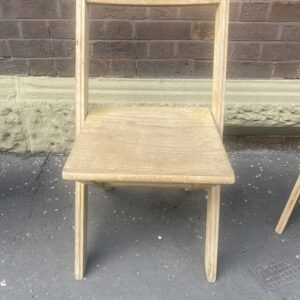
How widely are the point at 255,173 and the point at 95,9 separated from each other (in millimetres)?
1109

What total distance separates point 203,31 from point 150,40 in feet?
0.80

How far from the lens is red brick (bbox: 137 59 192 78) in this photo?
178cm

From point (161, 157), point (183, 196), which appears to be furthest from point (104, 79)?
point (161, 157)

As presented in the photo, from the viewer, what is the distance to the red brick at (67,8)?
1.66 metres

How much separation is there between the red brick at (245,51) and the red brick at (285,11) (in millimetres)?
145

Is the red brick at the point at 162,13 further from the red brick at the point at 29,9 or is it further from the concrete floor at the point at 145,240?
the concrete floor at the point at 145,240

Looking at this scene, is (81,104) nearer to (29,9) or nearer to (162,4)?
(162,4)

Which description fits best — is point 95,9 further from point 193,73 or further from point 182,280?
point 182,280

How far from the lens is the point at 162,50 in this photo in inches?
68.8

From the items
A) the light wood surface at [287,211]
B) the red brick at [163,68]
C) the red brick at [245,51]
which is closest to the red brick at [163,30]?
the red brick at [163,68]

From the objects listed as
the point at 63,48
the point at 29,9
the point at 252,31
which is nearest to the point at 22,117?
the point at 63,48

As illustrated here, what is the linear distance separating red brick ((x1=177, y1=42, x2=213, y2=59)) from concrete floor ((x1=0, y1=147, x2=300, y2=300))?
610 mm

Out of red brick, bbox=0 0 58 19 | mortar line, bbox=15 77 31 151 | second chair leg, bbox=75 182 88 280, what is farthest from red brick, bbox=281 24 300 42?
mortar line, bbox=15 77 31 151

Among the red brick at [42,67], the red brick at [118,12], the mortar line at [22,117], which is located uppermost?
the red brick at [118,12]
